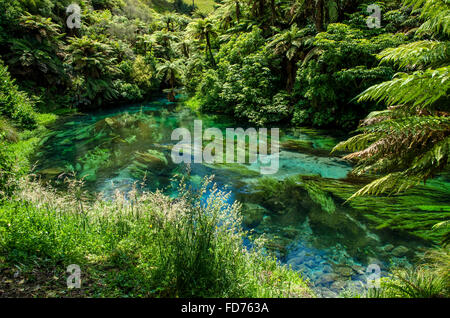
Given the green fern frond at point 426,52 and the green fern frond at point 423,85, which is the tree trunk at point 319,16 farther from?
the green fern frond at point 423,85

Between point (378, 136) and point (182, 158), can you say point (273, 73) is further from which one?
point (378, 136)

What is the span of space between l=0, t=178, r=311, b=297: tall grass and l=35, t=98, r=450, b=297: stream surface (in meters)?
0.98

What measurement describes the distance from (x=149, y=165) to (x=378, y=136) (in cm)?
798

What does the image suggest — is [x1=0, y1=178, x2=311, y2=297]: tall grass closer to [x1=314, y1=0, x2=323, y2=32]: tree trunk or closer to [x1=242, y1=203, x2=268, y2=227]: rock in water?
[x1=242, y1=203, x2=268, y2=227]: rock in water

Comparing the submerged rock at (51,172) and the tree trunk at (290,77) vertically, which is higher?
the tree trunk at (290,77)

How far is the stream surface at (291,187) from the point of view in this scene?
177 inches

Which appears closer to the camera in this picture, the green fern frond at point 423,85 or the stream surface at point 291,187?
the green fern frond at point 423,85

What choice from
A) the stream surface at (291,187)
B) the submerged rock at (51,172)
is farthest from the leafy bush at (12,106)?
the submerged rock at (51,172)

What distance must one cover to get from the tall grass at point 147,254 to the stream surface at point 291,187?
38.5 inches

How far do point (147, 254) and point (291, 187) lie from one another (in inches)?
213

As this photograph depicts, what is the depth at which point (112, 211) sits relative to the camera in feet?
14.1

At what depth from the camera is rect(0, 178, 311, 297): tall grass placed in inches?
103
